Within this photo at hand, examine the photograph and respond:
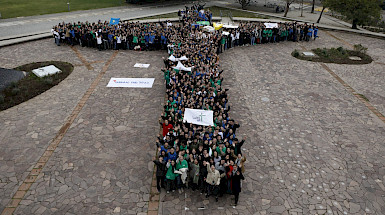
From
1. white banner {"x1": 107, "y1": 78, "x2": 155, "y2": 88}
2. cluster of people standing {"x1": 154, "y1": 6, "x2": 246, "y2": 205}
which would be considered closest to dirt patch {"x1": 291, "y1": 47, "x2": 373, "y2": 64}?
cluster of people standing {"x1": 154, "y1": 6, "x2": 246, "y2": 205}

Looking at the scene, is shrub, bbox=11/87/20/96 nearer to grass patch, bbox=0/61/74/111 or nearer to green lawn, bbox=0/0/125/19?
grass patch, bbox=0/61/74/111

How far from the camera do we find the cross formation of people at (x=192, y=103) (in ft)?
30.6

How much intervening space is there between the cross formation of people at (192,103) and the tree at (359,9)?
11.7 meters

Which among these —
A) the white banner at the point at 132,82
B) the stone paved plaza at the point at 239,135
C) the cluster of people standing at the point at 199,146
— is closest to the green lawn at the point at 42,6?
the stone paved plaza at the point at 239,135

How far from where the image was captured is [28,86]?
55.8ft

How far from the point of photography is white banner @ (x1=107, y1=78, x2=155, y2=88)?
1730 cm

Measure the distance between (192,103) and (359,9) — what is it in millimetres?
28244

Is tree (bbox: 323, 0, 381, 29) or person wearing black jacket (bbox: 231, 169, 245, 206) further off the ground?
tree (bbox: 323, 0, 381, 29)

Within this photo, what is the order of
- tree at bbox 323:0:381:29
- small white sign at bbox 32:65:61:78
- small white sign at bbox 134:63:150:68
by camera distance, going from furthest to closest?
tree at bbox 323:0:381:29 < small white sign at bbox 134:63:150:68 < small white sign at bbox 32:65:61:78

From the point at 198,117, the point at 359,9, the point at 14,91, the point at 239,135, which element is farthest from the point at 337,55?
the point at 14,91

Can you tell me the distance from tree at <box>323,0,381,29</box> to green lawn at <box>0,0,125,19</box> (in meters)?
33.7

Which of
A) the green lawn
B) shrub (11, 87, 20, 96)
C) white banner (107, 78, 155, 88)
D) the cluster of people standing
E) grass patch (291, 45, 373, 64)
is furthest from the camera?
the green lawn

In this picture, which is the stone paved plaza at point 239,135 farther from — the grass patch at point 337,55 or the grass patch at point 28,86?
the grass patch at point 337,55

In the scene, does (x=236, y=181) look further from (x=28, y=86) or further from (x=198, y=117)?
(x=28, y=86)
